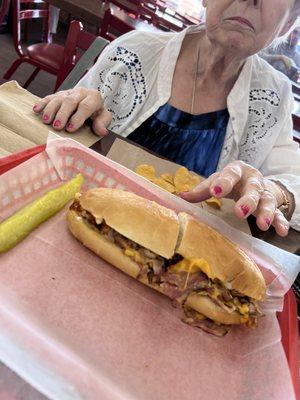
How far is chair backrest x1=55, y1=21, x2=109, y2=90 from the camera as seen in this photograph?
200cm

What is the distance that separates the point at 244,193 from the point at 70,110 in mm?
677

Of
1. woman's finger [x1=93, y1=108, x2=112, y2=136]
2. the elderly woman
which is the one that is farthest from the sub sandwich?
the elderly woman

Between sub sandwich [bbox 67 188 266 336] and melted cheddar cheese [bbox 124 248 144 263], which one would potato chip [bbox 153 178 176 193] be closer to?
sub sandwich [bbox 67 188 266 336]

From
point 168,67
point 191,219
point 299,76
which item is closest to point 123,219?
point 191,219

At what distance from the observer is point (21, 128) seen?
1.32 m

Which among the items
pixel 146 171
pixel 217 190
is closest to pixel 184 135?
pixel 146 171

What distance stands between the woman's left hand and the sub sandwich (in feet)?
0.38

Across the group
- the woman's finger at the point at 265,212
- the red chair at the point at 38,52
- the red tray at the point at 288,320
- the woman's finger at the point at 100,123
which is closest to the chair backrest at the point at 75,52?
the red chair at the point at 38,52

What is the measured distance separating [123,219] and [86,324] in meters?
0.29

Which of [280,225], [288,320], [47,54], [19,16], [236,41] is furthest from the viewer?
[47,54]

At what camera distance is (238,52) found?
1.69 meters

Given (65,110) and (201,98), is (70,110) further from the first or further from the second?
(201,98)

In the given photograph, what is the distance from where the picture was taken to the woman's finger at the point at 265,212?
1115mm

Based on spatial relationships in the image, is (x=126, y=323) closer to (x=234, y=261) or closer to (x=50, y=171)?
(x=234, y=261)
